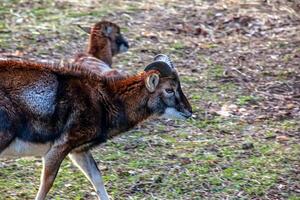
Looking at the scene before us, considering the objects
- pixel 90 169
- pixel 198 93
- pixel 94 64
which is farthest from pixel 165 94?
pixel 198 93

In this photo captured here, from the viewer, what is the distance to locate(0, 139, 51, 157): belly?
815cm

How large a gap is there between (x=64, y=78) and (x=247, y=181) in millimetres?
2074

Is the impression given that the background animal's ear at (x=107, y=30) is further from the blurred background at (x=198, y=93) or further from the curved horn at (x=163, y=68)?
the curved horn at (x=163, y=68)

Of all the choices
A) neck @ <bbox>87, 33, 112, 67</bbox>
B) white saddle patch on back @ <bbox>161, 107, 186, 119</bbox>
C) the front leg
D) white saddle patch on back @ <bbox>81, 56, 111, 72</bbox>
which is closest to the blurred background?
the front leg

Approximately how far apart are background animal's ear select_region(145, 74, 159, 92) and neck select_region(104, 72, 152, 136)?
59 mm

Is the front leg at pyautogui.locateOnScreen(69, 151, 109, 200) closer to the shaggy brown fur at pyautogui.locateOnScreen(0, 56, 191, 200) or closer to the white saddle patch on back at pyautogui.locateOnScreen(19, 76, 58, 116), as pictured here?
the shaggy brown fur at pyautogui.locateOnScreen(0, 56, 191, 200)

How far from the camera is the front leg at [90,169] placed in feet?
28.7

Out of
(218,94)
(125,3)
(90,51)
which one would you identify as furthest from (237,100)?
(125,3)

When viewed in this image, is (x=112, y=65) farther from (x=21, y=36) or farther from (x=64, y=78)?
(x=64, y=78)

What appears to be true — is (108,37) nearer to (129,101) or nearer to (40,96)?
(129,101)

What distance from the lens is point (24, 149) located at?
8234 mm

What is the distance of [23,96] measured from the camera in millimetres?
8148

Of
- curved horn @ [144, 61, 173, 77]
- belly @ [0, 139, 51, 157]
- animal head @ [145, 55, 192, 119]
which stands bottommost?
belly @ [0, 139, 51, 157]

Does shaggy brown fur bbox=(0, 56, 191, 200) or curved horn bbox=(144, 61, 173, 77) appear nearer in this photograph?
shaggy brown fur bbox=(0, 56, 191, 200)
